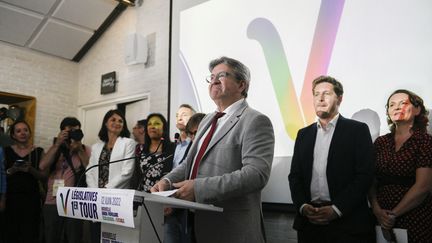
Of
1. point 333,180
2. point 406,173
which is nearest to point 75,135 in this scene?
point 333,180

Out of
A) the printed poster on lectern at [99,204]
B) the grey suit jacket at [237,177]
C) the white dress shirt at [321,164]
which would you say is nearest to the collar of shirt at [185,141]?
the white dress shirt at [321,164]

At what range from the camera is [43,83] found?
5406mm

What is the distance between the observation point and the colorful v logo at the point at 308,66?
286 centimetres

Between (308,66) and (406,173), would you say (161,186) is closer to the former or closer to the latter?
(406,173)

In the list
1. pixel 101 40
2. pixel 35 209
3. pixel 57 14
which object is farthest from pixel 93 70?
pixel 35 209

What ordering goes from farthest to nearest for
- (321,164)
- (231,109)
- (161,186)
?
(321,164)
(231,109)
(161,186)

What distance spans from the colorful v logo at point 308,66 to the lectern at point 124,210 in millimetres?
1760

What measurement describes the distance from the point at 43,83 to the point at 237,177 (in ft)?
15.4

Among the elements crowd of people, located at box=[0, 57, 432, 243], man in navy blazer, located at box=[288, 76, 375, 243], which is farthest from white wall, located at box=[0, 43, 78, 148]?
man in navy blazer, located at box=[288, 76, 375, 243]

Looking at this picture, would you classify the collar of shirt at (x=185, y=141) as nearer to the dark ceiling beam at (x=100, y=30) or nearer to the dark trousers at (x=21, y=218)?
the dark trousers at (x=21, y=218)

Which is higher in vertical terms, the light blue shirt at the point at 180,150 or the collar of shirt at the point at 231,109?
the collar of shirt at the point at 231,109

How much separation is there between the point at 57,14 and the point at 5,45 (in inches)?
32.9

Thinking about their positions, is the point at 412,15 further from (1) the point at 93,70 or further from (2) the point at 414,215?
(1) the point at 93,70

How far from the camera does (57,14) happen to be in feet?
16.2
